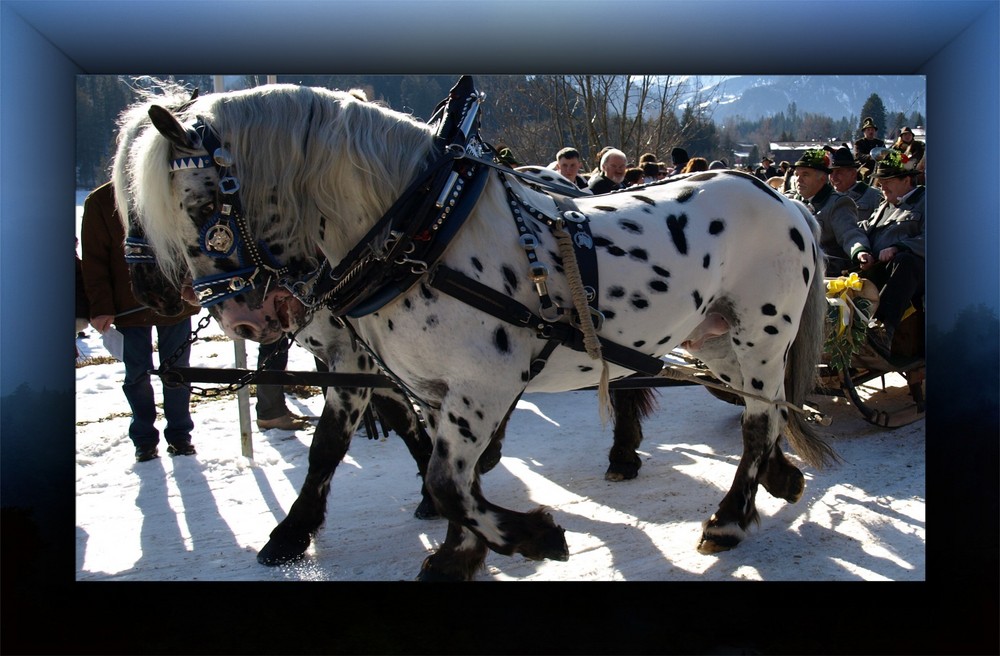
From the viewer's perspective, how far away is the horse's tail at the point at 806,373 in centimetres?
402

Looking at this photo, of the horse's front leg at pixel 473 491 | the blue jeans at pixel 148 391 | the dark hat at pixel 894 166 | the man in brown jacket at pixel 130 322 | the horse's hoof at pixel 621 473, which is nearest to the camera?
the horse's front leg at pixel 473 491

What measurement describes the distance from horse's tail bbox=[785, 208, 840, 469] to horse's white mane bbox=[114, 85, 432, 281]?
86.2 inches

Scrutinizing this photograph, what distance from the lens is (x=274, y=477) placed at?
4.89 metres

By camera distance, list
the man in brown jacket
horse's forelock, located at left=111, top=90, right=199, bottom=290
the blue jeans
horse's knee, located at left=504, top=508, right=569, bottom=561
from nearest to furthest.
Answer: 1. horse's forelock, located at left=111, top=90, right=199, bottom=290
2. horse's knee, located at left=504, top=508, right=569, bottom=561
3. the man in brown jacket
4. the blue jeans

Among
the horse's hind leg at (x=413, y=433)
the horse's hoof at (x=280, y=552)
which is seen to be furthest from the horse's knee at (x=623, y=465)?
the horse's hoof at (x=280, y=552)

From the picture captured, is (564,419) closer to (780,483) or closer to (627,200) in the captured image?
(780,483)

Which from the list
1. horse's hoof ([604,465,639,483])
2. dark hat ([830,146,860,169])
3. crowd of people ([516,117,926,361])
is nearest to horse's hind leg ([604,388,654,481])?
horse's hoof ([604,465,639,483])

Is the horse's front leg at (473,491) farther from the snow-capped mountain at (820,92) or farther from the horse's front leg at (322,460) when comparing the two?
the snow-capped mountain at (820,92)

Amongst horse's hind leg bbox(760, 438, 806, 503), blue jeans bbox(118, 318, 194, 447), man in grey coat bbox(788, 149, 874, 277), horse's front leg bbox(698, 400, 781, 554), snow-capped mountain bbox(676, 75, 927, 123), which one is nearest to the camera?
snow-capped mountain bbox(676, 75, 927, 123)

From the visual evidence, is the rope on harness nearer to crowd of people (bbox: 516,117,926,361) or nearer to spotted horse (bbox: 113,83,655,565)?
spotted horse (bbox: 113,83,655,565)

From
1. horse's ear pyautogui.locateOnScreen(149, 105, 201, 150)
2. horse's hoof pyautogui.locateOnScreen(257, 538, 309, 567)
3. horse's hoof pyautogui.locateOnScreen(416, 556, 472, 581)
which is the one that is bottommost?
horse's hoof pyautogui.locateOnScreen(257, 538, 309, 567)

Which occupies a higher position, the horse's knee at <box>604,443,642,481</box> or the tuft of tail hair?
the tuft of tail hair

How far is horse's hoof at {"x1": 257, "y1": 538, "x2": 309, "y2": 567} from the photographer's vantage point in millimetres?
3715

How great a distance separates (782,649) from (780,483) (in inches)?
46.2
